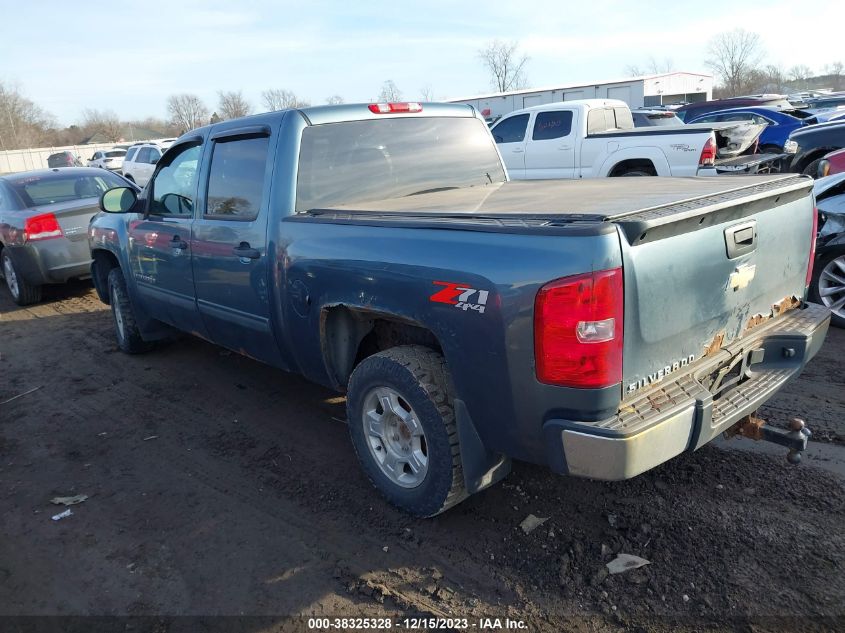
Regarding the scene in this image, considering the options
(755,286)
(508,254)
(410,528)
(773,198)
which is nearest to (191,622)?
(410,528)

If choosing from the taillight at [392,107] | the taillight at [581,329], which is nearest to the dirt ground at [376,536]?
the taillight at [581,329]

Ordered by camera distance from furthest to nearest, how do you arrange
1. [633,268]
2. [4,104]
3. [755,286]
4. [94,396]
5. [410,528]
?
[4,104] < [94,396] < [410,528] < [755,286] < [633,268]

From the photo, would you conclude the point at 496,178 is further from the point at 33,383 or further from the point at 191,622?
the point at 33,383

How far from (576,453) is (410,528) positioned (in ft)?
3.77

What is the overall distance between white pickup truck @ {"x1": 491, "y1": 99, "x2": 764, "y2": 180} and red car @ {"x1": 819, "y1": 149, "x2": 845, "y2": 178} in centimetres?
242

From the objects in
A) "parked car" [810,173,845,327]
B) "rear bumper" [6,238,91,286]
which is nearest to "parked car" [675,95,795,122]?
"parked car" [810,173,845,327]

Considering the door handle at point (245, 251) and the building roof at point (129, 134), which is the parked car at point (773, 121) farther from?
the building roof at point (129, 134)

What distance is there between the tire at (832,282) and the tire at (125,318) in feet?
19.5

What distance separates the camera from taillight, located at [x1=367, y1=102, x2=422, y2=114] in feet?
13.8

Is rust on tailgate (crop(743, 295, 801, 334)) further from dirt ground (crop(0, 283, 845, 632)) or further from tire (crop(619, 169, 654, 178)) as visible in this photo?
tire (crop(619, 169, 654, 178))

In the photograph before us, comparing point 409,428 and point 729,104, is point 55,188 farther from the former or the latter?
point 729,104

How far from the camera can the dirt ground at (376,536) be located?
263cm

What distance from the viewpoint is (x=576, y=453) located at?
94.9 inches

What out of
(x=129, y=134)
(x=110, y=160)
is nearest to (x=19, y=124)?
(x=129, y=134)
